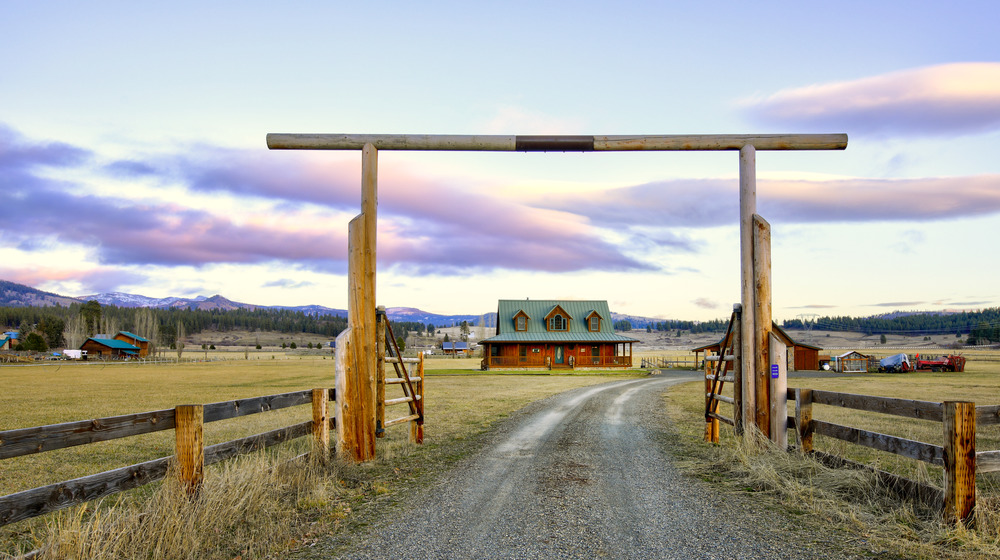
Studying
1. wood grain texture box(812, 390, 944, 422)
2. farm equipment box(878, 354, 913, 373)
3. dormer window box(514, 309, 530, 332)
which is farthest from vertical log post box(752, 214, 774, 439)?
farm equipment box(878, 354, 913, 373)

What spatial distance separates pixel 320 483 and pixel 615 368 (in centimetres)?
5395

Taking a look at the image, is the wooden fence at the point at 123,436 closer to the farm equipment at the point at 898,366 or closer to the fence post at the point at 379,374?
the fence post at the point at 379,374

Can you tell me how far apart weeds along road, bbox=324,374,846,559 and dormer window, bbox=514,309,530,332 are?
50.0 metres

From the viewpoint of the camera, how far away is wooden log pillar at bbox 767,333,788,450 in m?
9.72

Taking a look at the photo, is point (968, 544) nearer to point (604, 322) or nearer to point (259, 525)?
point (259, 525)

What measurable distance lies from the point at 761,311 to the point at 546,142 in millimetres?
4765

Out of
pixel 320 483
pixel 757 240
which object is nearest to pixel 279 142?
pixel 320 483

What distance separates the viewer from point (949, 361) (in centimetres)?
5575

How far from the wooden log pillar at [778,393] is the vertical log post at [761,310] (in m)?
0.13

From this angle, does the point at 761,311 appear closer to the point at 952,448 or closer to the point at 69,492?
the point at 952,448

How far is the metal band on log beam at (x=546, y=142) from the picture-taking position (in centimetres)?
1046

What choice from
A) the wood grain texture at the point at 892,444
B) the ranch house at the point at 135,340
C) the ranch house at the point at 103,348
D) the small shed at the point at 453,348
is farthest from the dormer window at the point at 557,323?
the ranch house at the point at 135,340

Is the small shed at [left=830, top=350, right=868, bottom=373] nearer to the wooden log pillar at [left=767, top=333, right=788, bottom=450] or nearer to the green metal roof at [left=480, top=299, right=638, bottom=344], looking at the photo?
the green metal roof at [left=480, top=299, right=638, bottom=344]

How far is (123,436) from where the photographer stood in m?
5.26
